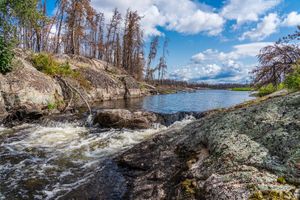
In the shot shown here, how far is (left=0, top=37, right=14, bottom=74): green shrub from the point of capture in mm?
16425

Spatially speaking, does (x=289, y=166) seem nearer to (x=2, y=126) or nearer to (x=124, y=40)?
(x=2, y=126)

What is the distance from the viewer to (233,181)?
143 inches

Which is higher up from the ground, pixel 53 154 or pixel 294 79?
pixel 294 79

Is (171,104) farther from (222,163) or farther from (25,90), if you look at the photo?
(222,163)

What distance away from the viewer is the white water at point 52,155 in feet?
20.4

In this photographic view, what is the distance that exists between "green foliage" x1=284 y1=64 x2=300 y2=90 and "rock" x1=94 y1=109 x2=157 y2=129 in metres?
8.37

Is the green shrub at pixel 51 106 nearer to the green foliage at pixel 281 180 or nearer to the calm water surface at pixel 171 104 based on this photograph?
the calm water surface at pixel 171 104

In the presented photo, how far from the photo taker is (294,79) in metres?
6.83

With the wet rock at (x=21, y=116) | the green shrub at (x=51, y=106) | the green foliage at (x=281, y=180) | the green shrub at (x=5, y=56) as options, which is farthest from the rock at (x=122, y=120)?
the green foliage at (x=281, y=180)

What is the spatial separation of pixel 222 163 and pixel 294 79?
418 cm

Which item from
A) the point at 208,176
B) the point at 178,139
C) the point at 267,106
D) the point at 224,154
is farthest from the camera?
the point at 178,139

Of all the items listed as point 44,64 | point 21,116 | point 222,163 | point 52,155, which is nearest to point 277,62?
point 222,163

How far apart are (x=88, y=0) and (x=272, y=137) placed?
41429mm

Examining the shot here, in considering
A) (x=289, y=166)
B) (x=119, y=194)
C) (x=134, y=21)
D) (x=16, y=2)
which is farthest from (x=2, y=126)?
(x=134, y=21)
